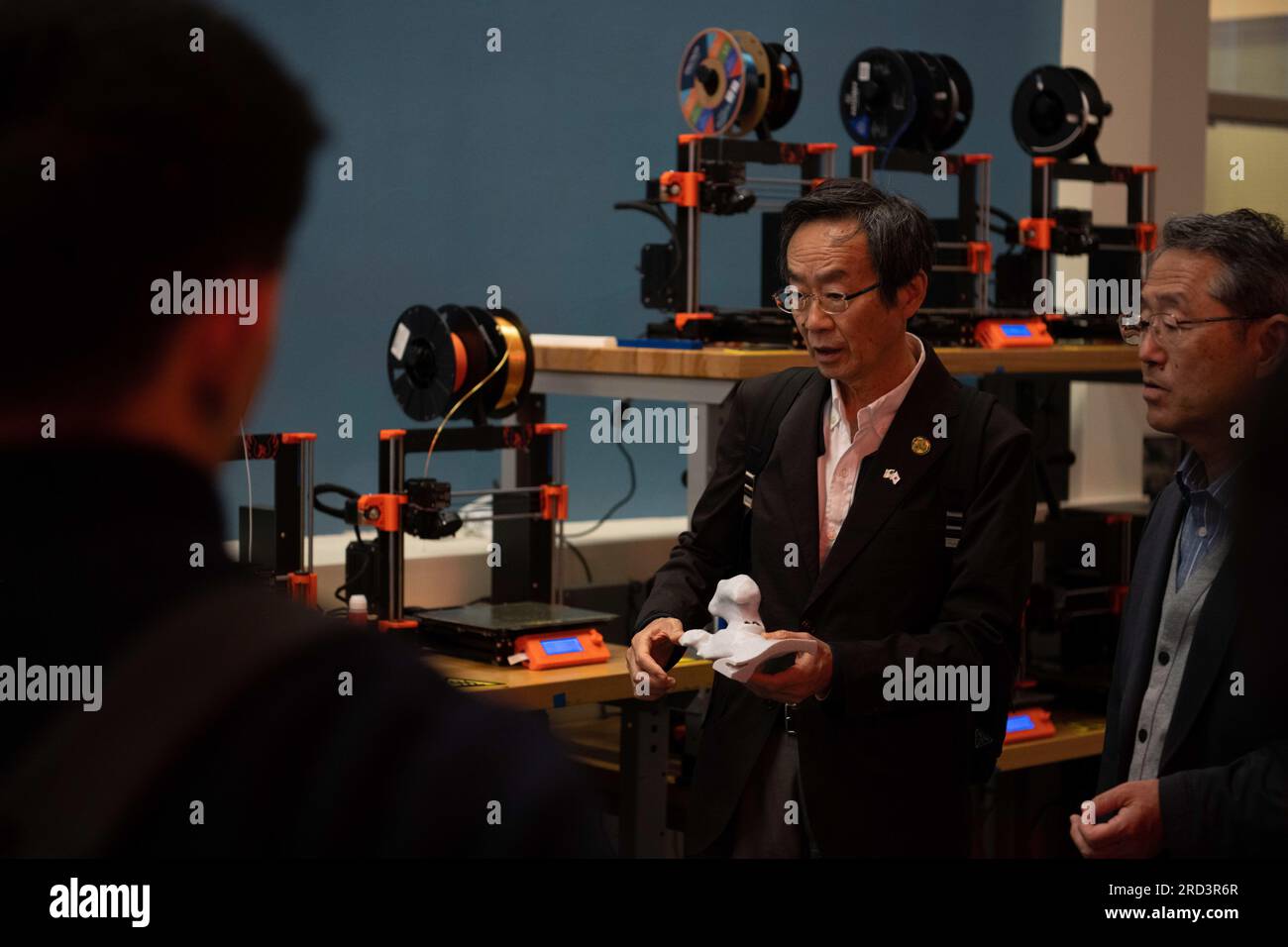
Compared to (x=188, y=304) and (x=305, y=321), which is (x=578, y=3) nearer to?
(x=305, y=321)

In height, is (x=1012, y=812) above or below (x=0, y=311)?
below

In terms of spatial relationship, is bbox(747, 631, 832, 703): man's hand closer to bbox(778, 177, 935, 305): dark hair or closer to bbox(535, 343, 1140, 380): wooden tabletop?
bbox(778, 177, 935, 305): dark hair

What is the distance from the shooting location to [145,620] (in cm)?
60

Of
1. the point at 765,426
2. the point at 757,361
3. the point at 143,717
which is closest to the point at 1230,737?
the point at 765,426

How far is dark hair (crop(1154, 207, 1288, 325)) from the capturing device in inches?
85.7

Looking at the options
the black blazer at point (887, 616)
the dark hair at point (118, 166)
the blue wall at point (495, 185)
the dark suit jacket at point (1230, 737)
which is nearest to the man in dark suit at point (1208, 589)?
the dark suit jacket at point (1230, 737)

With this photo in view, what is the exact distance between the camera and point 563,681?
3400mm

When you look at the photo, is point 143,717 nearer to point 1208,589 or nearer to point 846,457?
point 1208,589

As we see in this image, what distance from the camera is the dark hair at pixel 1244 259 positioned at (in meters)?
2.18

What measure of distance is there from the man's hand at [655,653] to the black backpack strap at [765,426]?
0.83 feet

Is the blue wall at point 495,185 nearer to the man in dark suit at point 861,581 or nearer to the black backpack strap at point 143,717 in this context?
the man in dark suit at point 861,581

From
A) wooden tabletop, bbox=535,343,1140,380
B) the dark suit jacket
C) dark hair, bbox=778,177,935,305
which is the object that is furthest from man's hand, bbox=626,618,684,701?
wooden tabletop, bbox=535,343,1140,380

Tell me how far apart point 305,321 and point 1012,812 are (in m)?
2.42

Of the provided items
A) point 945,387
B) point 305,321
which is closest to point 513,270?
point 305,321
